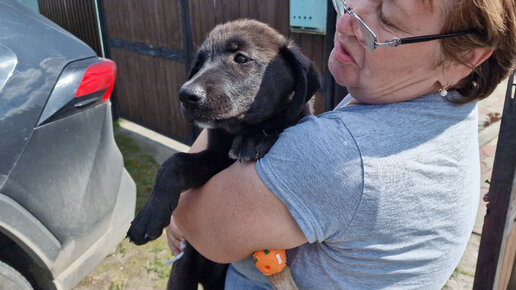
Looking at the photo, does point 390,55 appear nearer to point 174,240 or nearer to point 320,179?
point 320,179

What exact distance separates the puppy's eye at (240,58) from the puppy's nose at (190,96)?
29cm

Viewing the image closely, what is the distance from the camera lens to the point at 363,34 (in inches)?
53.7

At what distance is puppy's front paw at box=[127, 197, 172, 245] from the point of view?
5.45ft

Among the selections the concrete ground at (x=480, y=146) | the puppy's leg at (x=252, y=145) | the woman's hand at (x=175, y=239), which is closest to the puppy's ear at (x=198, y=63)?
the puppy's leg at (x=252, y=145)

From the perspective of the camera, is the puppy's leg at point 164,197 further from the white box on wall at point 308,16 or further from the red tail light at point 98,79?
the white box on wall at point 308,16

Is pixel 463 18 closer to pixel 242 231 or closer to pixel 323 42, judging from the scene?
pixel 242 231

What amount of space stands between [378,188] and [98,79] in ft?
6.45

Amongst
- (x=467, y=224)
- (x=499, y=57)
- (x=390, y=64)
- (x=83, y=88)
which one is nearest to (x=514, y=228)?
(x=467, y=224)

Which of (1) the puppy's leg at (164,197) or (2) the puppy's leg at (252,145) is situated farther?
(1) the puppy's leg at (164,197)

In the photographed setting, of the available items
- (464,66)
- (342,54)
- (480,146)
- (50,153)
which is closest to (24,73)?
(50,153)

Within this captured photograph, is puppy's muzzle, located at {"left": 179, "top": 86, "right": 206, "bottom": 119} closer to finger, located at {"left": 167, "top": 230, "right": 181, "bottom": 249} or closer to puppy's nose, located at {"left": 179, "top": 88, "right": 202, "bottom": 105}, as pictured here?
puppy's nose, located at {"left": 179, "top": 88, "right": 202, "bottom": 105}

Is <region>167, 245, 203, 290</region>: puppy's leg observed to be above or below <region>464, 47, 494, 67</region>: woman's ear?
below

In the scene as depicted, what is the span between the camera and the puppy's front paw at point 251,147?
154 centimetres

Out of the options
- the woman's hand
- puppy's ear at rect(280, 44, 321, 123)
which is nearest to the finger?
the woman's hand
